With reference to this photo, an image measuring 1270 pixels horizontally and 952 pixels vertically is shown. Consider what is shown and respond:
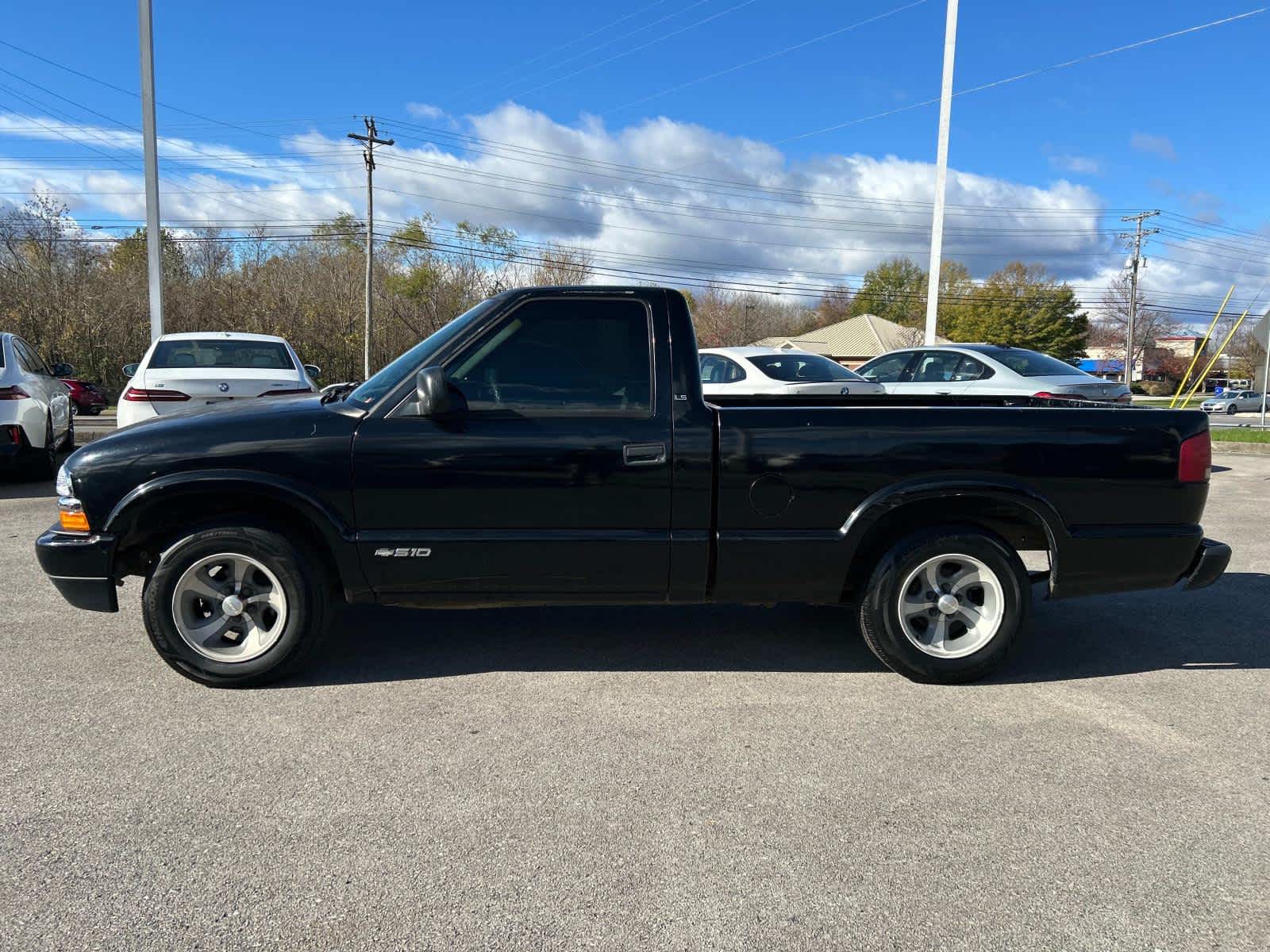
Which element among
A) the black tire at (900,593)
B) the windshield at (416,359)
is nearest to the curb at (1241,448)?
the black tire at (900,593)

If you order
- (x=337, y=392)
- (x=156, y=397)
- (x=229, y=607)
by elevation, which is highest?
(x=337, y=392)

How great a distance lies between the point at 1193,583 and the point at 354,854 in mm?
4043

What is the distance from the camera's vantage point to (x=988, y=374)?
12055 mm

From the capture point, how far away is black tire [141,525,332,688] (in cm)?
395

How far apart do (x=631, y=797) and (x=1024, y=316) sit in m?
79.3

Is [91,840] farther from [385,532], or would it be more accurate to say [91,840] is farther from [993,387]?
[993,387]

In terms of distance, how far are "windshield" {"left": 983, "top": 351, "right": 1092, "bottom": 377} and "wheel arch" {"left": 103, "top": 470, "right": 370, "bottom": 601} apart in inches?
405

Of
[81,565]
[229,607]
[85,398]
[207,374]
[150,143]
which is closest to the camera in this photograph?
[81,565]

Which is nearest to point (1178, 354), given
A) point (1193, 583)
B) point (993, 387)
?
point (993, 387)

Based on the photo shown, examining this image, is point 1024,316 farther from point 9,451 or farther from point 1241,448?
point 9,451

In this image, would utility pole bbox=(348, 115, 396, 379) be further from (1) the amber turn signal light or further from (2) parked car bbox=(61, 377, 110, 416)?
(1) the amber turn signal light

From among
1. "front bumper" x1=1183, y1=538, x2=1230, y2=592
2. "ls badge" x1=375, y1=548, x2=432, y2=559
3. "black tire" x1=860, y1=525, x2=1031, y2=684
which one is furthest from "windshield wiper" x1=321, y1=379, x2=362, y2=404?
"front bumper" x1=1183, y1=538, x2=1230, y2=592

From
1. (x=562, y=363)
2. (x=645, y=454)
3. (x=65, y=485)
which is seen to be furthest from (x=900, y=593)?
(x=65, y=485)

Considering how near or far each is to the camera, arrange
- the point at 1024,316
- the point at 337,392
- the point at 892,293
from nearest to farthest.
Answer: the point at 337,392, the point at 1024,316, the point at 892,293
